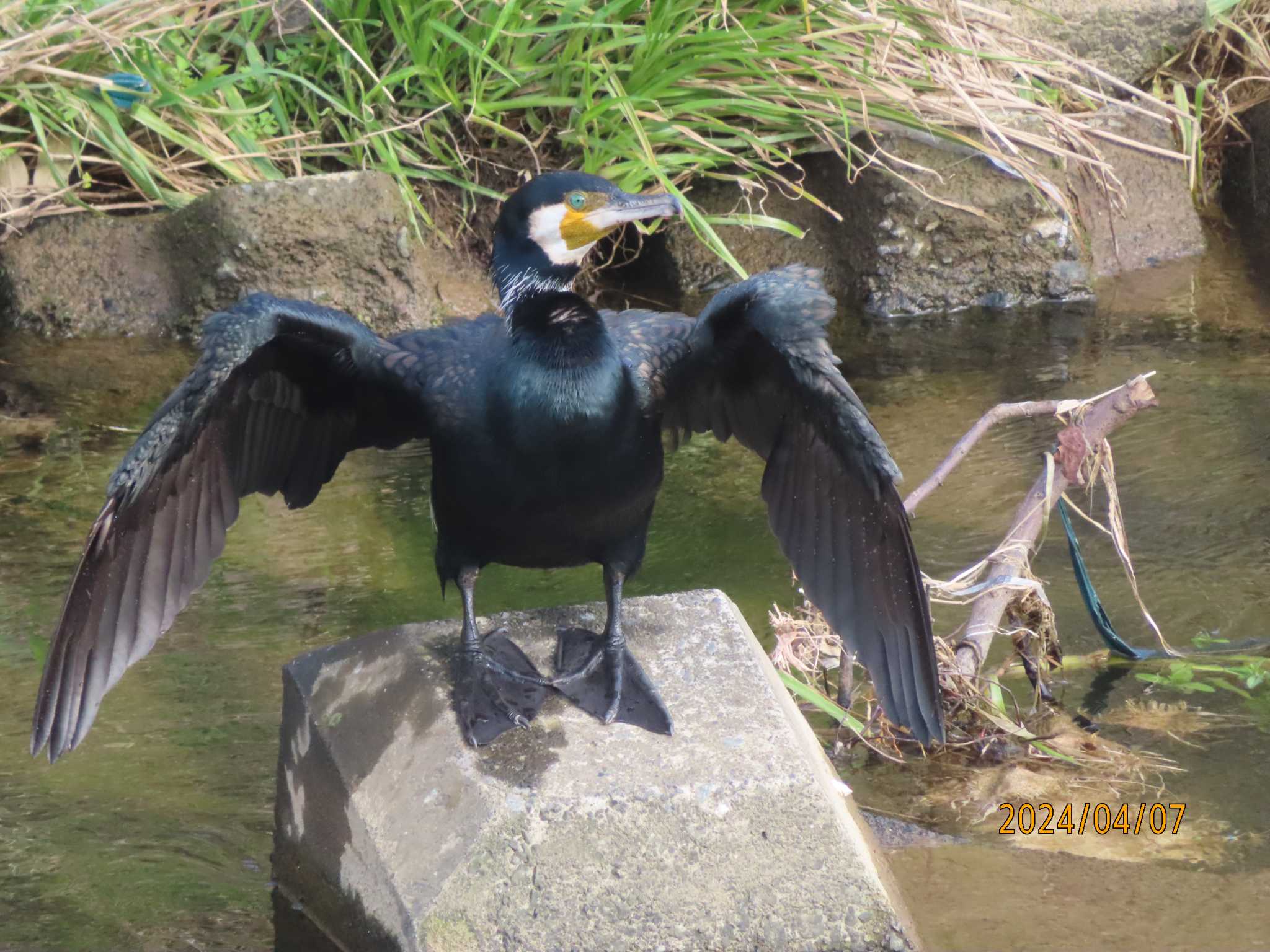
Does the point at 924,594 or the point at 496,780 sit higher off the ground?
the point at 924,594

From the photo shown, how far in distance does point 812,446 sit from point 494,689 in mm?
669

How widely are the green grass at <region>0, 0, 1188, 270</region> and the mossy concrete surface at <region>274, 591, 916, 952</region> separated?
272 cm

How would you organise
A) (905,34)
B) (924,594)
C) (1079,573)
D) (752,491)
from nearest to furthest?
(924,594) < (1079,573) < (752,491) < (905,34)

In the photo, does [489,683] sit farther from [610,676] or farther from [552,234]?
[552,234]

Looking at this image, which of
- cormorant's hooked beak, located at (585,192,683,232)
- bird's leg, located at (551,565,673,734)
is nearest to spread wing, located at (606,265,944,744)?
cormorant's hooked beak, located at (585,192,683,232)

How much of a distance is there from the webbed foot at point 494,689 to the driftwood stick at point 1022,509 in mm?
885

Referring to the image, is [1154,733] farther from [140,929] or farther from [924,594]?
[140,929]

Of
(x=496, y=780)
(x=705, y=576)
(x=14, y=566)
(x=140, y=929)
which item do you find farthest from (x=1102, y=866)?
(x=14, y=566)

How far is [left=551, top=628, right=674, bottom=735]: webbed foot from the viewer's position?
245 centimetres

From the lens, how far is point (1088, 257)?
5785mm

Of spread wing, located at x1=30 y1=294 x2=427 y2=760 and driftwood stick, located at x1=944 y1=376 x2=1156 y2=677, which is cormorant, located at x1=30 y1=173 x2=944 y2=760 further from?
driftwood stick, located at x1=944 y1=376 x2=1156 y2=677

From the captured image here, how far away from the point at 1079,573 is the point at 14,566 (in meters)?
2.51

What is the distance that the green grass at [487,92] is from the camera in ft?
16.6

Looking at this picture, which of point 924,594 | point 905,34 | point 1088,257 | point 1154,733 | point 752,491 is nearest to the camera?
point 924,594
